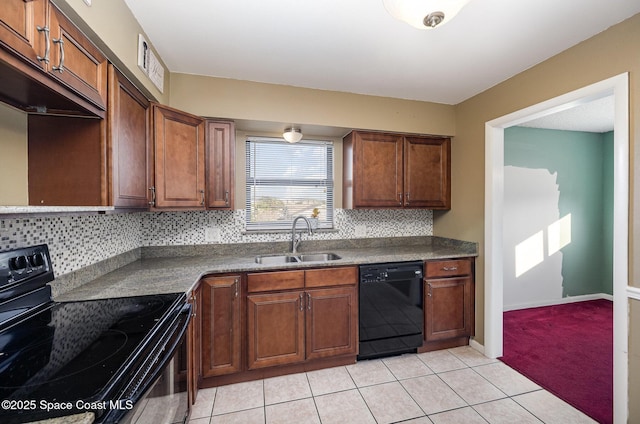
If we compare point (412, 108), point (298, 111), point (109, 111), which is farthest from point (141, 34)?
point (412, 108)

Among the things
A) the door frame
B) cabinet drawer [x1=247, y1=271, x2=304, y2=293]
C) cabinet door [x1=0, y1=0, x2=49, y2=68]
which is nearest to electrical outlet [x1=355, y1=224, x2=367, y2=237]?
cabinet drawer [x1=247, y1=271, x2=304, y2=293]

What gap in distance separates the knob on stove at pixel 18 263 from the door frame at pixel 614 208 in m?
3.05

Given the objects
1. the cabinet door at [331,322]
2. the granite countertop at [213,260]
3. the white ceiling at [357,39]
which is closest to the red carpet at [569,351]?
the granite countertop at [213,260]

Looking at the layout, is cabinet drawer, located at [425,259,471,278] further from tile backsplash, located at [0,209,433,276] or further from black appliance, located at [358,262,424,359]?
tile backsplash, located at [0,209,433,276]

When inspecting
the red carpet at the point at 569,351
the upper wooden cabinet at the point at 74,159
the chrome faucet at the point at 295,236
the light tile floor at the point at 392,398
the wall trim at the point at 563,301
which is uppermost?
the upper wooden cabinet at the point at 74,159

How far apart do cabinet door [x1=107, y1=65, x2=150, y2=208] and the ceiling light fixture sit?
117 centimetres

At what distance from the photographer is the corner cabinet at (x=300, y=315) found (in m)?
2.14

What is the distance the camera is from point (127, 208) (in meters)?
1.58

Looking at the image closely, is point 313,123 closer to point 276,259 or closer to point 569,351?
point 276,259

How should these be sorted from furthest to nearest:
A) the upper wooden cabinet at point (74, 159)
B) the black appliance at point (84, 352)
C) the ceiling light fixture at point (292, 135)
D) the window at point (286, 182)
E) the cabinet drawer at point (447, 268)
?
the window at point (286, 182)
the ceiling light fixture at point (292, 135)
the cabinet drawer at point (447, 268)
the upper wooden cabinet at point (74, 159)
the black appliance at point (84, 352)

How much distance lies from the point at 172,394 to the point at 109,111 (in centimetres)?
139

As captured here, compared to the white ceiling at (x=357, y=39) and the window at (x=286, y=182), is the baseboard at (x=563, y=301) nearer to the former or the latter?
the window at (x=286, y=182)

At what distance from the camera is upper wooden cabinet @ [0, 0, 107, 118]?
2.76 ft

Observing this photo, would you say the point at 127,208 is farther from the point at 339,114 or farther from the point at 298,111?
the point at 339,114
